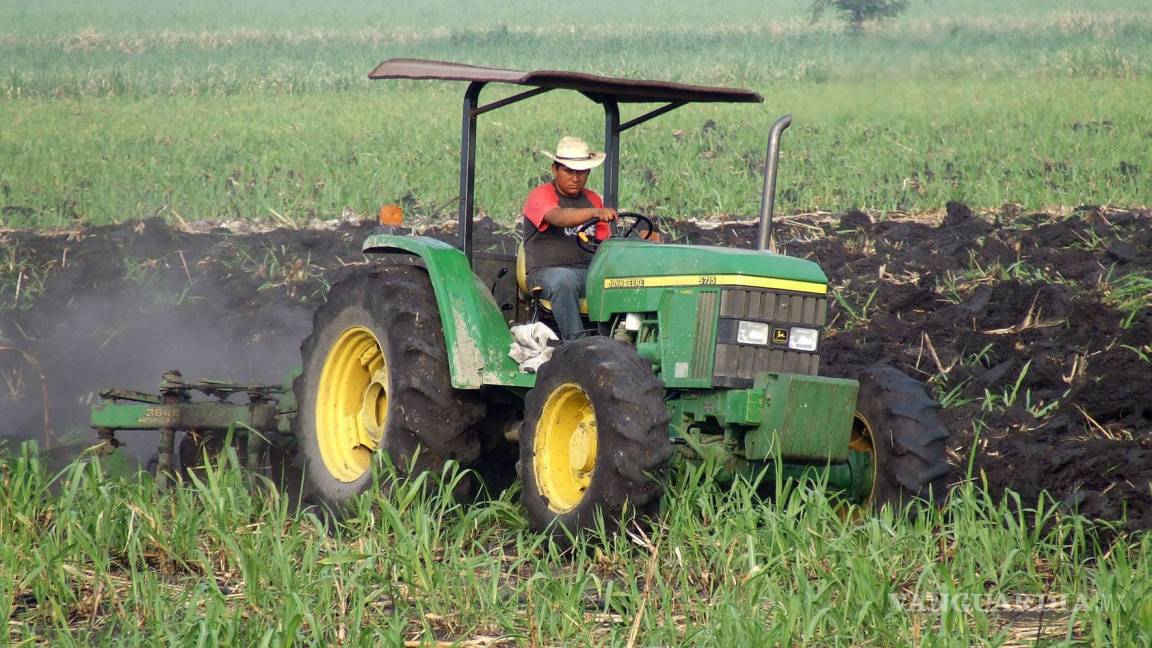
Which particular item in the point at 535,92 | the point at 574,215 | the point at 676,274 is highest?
the point at 535,92

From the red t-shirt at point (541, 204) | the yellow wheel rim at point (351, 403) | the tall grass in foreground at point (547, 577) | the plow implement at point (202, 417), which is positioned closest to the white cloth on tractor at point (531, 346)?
the red t-shirt at point (541, 204)

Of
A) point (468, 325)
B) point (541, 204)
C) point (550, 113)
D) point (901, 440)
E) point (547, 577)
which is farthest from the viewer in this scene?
point (550, 113)

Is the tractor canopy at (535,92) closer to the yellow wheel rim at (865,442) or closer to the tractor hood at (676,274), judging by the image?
the tractor hood at (676,274)

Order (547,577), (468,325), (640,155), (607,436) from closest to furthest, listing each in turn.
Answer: (547,577) < (607,436) < (468,325) < (640,155)

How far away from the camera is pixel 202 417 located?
8.22 m

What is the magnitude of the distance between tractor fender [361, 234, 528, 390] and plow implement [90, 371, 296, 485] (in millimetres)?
1236

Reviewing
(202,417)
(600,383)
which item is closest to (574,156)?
(600,383)

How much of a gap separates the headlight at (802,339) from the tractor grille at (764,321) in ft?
0.07

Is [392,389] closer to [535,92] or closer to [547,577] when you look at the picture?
→ [535,92]

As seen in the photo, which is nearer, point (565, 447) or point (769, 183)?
point (565, 447)

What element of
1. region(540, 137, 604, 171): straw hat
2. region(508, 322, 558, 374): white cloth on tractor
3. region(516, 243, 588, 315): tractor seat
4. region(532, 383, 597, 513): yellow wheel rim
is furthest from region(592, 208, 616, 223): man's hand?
region(532, 383, 597, 513): yellow wheel rim

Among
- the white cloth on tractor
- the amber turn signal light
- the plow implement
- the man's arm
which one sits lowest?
the plow implement

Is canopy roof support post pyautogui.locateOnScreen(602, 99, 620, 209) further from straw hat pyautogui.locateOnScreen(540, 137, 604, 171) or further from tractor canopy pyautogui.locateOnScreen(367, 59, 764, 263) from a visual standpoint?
straw hat pyautogui.locateOnScreen(540, 137, 604, 171)

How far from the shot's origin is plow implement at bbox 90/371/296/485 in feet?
26.7
